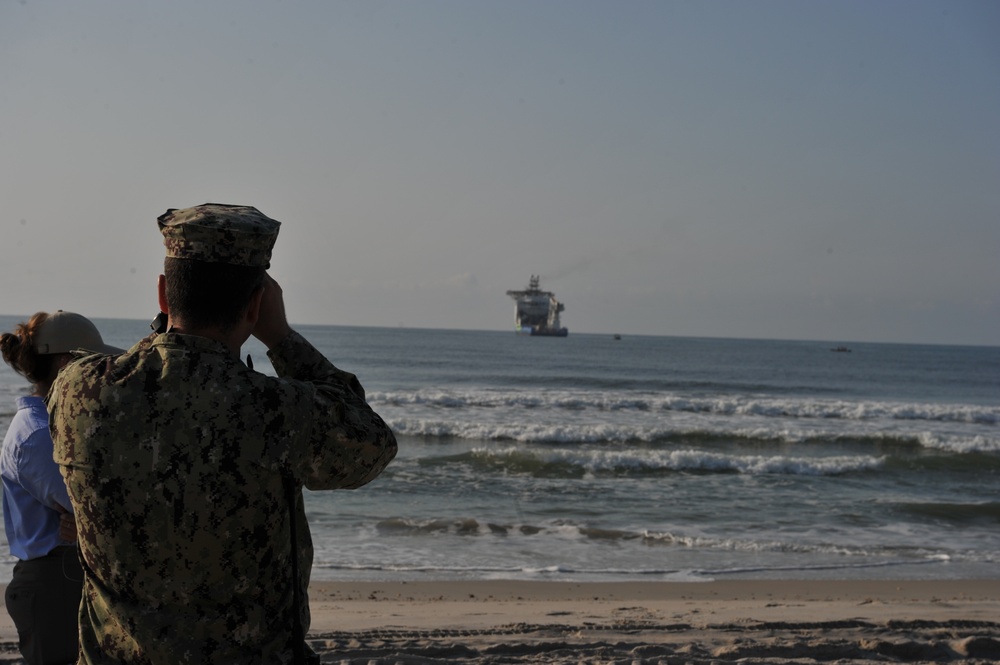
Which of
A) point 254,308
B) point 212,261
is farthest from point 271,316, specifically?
point 212,261

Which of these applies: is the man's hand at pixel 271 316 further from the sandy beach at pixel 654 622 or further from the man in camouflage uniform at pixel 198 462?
the sandy beach at pixel 654 622

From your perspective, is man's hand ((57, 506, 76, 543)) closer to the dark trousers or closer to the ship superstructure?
the dark trousers

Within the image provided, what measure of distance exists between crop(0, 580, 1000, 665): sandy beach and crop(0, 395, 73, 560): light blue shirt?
8.15 ft

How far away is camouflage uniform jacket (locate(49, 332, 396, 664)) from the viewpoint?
1.51 metres

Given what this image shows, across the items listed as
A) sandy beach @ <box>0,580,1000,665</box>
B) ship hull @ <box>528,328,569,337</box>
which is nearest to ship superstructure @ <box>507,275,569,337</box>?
ship hull @ <box>528,328,569,337</box>

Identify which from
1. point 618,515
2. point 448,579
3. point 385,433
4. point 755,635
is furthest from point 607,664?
point 618,515

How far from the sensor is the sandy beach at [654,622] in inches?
203

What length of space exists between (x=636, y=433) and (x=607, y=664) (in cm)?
1408

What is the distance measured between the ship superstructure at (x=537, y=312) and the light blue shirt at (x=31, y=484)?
320ft

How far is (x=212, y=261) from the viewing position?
5.05 ft

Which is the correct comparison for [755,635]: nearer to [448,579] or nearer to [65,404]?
[448,579]

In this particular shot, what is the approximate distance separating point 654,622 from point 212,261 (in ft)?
17.3

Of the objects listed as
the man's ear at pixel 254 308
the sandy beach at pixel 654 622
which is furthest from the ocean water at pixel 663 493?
the man's ear at pixel 254 308

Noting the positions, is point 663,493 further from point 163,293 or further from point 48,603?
point 163,293
